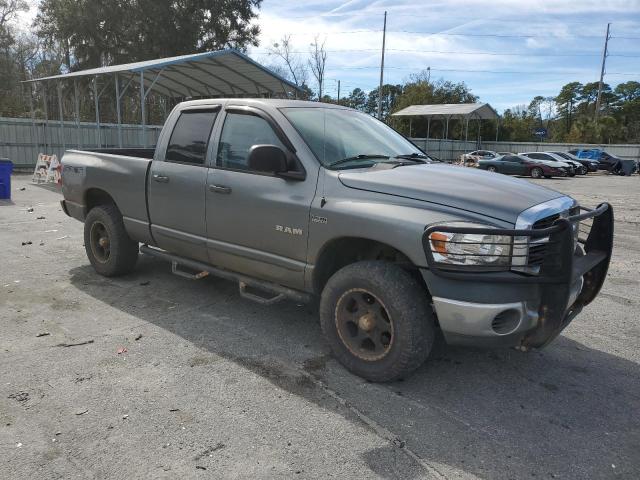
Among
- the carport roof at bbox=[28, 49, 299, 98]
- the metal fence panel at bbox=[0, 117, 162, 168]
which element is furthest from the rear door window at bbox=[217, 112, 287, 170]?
the metal fence panel at bbox=[0, 117, 162, 168]

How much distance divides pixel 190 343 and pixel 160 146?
6.62 ft

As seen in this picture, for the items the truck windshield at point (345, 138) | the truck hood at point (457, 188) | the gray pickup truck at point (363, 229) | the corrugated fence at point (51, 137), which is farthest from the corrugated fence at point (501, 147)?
the truck hood at point (457, 188)

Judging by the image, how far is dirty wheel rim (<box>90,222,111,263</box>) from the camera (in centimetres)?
576

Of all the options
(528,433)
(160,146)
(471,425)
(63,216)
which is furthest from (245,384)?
(63,216)

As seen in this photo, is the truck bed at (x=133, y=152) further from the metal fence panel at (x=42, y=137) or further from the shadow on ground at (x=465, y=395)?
the metal fence panel at (x=42, y=137)

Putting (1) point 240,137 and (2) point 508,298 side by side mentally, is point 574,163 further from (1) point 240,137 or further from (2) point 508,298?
Result: (2) point 508,298

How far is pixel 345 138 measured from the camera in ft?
14.0

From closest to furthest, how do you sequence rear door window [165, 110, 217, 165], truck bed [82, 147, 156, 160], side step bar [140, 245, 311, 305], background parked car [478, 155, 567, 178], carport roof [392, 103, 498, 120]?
side step bar [140, 245, 311, 305]
rear door window [165, 110, 217, 165]
truck bed [82, 147, 156, 160]
background parked car [478, 155, 567, 178]
carport roof [392, 103, 498, 120]

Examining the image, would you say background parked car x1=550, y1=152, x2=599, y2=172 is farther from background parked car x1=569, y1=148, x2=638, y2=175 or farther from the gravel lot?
the gravel lot

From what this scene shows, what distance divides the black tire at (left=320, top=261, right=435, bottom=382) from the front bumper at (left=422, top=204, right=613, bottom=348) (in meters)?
0.16

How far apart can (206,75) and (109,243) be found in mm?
13586

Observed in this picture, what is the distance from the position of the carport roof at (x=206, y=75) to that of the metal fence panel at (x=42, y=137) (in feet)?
9.10

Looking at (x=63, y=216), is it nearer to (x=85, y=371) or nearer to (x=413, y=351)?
(x=85, y=371)

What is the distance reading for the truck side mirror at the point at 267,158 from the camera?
372cm
